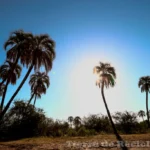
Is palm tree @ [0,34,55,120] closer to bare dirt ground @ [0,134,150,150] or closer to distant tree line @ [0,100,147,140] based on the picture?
distant tree line @ [0,100,147,140]

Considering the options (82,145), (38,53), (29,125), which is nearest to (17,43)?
(38,53)

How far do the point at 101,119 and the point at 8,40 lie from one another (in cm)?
1844

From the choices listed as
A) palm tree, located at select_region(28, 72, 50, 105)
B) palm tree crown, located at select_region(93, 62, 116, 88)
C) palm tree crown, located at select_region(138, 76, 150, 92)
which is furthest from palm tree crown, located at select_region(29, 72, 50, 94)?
palm tree crown, located at select_region(138, 76, 150, 92)

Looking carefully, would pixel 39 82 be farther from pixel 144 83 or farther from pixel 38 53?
pixel 144 83

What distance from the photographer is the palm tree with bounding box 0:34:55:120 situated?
22.8 metres

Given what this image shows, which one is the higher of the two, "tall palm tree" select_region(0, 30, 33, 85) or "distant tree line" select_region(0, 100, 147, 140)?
"tall palm tree" select_region(0, 30, 33, 85)

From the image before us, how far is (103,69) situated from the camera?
3425cm

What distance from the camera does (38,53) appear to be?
22.9 meters

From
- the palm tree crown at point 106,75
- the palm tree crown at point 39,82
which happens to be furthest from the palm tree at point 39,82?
the palm tree crown at point 106,75

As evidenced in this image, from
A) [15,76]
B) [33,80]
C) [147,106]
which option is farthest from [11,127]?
[147,106]

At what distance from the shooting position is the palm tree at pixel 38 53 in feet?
74.9

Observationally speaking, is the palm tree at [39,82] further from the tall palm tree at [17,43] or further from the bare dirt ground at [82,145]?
the bare dirt ground at [82,145]

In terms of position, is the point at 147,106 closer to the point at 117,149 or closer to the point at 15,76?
the point at 15,76

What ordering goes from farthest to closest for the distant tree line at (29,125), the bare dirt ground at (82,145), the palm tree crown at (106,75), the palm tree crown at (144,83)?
the palm tree crown at (144,83) → the palm tree crown at (106,75) → the distant tree line at (29,125) → the bare dirt ground at (82,145)
